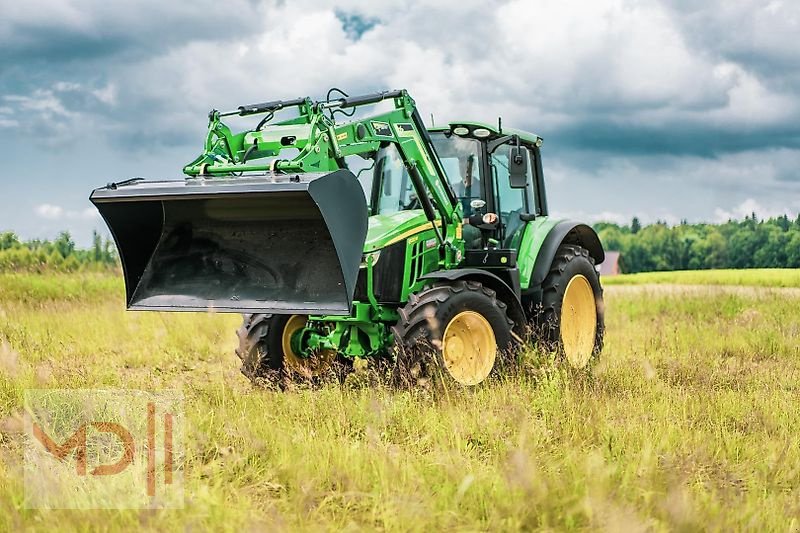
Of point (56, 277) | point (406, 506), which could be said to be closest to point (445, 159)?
point (406, 506)

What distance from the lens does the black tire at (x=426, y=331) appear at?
247 inches

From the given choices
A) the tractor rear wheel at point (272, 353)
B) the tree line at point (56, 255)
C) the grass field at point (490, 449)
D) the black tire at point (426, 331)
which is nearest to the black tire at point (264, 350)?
the tractor rear wheel at point (272, 353)

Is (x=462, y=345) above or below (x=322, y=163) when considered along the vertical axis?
below

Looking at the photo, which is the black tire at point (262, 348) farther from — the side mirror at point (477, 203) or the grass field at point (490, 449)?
the side mirror at point (477, 203)

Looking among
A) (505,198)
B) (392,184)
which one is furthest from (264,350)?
(505,198)

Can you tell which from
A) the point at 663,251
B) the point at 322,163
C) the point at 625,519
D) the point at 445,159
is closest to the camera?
the point at 625,519

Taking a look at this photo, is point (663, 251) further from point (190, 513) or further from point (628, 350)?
point (190, 513)

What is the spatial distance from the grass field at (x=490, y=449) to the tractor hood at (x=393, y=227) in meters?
1.10

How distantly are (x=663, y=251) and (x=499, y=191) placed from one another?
4565cm

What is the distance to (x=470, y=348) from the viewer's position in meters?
6.86

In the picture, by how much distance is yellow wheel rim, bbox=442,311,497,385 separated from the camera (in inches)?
264

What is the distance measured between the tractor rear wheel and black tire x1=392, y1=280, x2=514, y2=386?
3.76ft

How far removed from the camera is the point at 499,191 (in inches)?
307

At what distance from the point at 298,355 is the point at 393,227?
4.82ft
